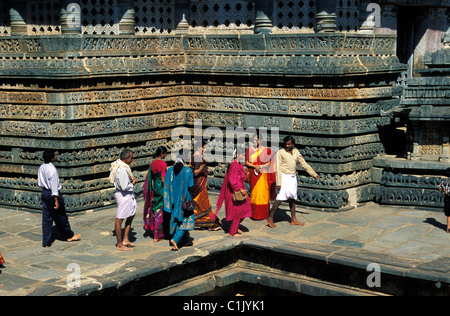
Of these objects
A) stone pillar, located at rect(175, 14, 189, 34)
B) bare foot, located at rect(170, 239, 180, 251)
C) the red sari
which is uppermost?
stone pillar, located at rect(175, 14, 189, 34)

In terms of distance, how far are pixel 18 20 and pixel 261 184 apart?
5.39 m

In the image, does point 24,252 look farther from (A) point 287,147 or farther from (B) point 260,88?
(B) point 260,88

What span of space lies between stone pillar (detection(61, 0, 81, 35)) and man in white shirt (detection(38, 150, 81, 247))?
9.65ft

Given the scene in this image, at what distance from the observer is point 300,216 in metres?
11.6

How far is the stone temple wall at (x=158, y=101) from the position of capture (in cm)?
1163

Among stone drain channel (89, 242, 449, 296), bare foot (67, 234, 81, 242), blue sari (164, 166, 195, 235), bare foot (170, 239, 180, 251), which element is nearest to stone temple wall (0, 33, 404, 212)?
bare foot (67, 234, 81, 242)

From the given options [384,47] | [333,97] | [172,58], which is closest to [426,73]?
[384,47]

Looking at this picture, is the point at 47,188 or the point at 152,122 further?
the point at 152,122

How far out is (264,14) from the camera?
12820 millimetres

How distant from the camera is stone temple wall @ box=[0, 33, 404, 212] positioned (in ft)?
38.2

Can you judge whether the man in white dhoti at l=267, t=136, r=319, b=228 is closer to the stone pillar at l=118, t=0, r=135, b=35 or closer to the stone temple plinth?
the stone temple plinth

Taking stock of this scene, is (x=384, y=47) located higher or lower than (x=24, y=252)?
higher

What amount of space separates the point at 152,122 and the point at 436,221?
201 inches

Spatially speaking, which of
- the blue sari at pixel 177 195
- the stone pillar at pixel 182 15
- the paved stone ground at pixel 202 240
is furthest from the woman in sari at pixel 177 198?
the stone pillar at pixel 182 15
